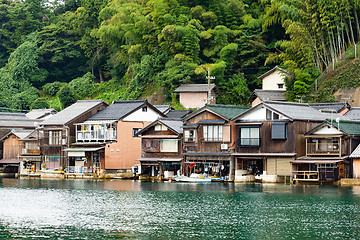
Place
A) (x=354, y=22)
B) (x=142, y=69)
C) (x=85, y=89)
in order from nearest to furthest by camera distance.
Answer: (x=354, y=22), (x=142, y=69), (x=85, y=89)

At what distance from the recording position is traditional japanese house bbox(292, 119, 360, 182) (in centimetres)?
4403

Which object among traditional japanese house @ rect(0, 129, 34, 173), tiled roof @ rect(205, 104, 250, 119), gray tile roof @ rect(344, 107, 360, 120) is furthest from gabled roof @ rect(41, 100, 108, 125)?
gray tile roof @ rect(344, 107, 360, 120)

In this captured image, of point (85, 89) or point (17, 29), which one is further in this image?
point (17, 29)

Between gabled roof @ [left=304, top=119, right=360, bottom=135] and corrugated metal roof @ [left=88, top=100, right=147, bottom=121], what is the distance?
56.6ft

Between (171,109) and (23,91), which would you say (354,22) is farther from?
(23,91)

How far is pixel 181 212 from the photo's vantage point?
105ft

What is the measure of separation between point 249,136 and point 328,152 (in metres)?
6.09

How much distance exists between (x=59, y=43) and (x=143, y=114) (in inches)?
1430

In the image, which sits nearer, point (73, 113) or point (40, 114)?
point (73, 113)

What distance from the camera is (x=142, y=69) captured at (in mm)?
72062

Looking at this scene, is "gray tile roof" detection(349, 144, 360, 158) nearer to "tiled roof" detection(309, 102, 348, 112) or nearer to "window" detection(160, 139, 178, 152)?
"tiled roof" detection(309, 102, 348, 112)

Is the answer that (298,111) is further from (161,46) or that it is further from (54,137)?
(161,46)

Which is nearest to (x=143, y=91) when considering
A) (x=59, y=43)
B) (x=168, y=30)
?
(x=168, y=30)

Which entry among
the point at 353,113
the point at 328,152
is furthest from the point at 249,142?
the point at 353,113
